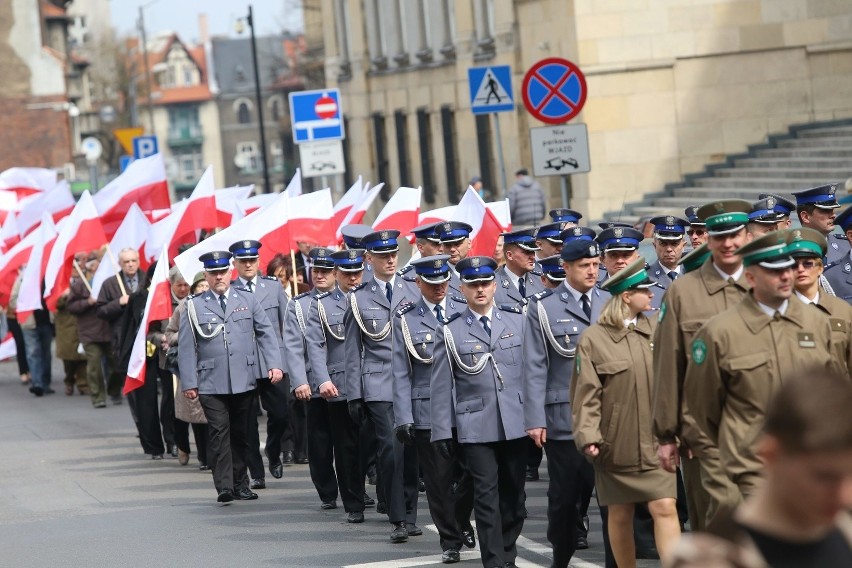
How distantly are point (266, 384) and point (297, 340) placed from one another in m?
1.06

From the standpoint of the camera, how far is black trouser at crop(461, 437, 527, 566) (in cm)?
976

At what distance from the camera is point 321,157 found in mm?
23609

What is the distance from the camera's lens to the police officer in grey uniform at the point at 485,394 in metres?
9.98

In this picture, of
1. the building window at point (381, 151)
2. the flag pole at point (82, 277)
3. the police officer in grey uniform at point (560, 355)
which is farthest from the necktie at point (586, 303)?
the building window at point (381, 151)

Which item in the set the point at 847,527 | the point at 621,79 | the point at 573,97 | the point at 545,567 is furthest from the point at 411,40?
the point at 847,527

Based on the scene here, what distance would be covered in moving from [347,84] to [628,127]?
1994 centimetres

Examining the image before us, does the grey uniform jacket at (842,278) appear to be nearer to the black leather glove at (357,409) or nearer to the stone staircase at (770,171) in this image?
the black leather glove at (357,409)

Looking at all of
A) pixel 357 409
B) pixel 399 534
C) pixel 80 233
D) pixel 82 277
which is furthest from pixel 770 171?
pixel 399 534

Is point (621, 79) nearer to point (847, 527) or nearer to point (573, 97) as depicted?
point (573, 97)

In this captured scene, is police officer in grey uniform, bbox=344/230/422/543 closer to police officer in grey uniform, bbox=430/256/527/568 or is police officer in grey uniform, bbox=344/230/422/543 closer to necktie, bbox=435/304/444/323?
necktie, bbox=435/304/444/323

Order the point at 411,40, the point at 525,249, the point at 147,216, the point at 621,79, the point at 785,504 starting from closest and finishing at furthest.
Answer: the point at 785,504 → the point at 525,249 → the point at 147,216 → the point at 621,79 → the point at 411,40

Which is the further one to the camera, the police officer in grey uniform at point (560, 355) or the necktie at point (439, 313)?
the necktie at point (439, 313)

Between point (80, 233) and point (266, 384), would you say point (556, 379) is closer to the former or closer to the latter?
point (266, 384)

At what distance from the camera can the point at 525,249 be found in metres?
12.9
